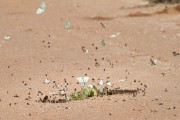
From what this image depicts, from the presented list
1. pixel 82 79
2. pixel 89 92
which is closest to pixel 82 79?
pixel 82 79

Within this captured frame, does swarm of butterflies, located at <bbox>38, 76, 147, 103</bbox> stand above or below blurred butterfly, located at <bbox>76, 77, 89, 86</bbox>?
below

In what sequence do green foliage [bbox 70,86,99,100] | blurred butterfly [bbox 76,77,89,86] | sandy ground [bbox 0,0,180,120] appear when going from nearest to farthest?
sandy ground [bbox 0,0,180,120] → green foliage [bbox 70,86,99,100] → blurred butterfly [bbox 76,77,89,86]

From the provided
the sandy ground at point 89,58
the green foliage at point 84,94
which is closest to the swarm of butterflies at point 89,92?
the green foliage at point 84,94

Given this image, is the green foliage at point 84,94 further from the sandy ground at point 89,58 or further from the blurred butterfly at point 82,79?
the blurred butterfly at point 82,79

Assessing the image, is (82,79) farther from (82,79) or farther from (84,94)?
(84,94)

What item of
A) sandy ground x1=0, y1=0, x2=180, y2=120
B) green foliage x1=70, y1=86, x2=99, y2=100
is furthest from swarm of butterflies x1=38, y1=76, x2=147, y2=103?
sandy ground x1=0, y1=0, x2=180, y2=120

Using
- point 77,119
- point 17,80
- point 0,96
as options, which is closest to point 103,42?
point 17,80

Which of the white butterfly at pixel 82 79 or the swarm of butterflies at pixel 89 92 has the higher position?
the white butterfly at pixel 82 79

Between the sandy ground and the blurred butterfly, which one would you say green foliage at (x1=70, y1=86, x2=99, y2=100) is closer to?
the sandy ground
